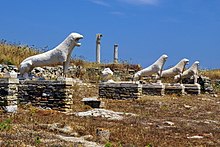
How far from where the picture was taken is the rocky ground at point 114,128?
27.2 ft

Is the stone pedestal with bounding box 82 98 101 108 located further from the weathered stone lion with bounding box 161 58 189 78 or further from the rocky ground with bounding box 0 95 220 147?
the weathered stone lion with bounding box 161 58 189 78

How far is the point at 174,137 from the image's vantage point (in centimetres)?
1055

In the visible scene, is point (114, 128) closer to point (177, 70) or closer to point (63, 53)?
point (63, 53)

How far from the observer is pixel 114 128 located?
10.8 meters

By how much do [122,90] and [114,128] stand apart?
994 centimetres

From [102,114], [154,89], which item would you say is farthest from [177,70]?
[102,114]

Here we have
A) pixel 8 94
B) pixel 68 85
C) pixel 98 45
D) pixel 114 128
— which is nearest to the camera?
pixel 114 128

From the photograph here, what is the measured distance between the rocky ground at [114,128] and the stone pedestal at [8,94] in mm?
368

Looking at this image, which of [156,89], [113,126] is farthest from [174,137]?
[156,89]

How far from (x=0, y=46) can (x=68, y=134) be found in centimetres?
1781

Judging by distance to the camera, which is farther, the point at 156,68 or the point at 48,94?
the point at 156,68

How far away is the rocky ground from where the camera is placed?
27.2ft

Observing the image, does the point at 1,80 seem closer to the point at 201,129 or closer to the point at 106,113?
the point at 106,113

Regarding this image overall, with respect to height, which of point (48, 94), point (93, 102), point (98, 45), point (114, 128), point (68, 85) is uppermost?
point (98, 45)
